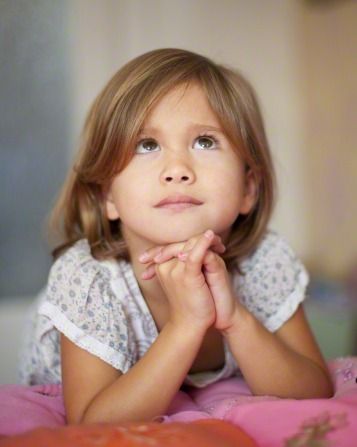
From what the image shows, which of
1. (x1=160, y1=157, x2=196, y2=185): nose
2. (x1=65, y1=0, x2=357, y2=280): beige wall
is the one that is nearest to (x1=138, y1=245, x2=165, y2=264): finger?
(x1=160, y1=157, x2=196, y2=185): nose

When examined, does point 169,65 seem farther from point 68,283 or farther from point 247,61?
point 247,61

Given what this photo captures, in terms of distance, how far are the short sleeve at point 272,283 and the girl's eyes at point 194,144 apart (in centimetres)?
30

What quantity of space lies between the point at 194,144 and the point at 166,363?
14.9 inches

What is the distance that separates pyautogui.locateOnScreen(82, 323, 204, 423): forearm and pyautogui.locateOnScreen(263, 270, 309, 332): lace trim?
31cm

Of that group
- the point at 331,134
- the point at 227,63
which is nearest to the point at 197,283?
the point at 227,63

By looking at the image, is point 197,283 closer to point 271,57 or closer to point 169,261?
point 169,261

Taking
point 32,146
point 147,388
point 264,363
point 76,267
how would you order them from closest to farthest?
point 147,388 → point 264,363 → point 76,267 → point 32,146

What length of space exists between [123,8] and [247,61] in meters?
0.55

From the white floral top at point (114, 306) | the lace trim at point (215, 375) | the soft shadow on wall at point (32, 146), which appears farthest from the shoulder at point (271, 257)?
the soft shadow on wall at point (32, 146)

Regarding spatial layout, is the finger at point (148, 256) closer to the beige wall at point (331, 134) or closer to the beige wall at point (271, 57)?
the beige wall at point (271, 57)

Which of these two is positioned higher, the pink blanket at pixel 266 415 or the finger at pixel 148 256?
the finger at pixel 148 256

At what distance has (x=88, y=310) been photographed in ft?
3.69

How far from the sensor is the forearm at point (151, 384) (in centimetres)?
96

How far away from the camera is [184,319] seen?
1.00 m
